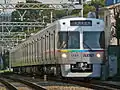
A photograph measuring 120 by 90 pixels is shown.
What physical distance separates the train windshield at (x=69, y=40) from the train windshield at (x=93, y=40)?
373mm

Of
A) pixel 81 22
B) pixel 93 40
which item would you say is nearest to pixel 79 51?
pixel 93 40

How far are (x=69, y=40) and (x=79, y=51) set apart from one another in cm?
72

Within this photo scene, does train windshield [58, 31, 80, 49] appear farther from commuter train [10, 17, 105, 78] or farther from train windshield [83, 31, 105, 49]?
train windshield [83, 31, 105, 49]

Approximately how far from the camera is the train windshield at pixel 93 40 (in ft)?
74.5

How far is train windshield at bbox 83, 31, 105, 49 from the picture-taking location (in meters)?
22.7

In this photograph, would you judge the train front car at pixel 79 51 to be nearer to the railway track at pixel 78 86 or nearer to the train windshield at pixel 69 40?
the train windshield at pixel 69 40

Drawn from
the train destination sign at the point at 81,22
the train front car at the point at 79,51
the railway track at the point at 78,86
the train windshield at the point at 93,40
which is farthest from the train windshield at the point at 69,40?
the railway track at the point at 78,86

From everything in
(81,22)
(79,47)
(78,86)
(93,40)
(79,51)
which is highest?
(81,22)

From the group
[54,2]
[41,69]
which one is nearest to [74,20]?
[41,69]

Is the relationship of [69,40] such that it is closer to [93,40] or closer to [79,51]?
[79,51]

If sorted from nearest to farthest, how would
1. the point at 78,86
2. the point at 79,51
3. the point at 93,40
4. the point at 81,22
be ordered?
the point at 78,86
the point at 79,51
the point at 93,40
the point at 81,22

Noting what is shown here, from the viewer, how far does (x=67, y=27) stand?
22.9 metres

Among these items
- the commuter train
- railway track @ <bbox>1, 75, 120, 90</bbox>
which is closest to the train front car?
→ the commuter train

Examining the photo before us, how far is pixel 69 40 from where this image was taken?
22625mm
